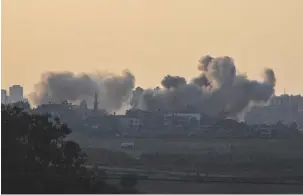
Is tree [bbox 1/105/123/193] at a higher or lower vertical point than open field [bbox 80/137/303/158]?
lower

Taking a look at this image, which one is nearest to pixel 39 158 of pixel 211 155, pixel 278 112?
pixel 211 155

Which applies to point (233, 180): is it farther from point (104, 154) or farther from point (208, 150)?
point (208, 150)

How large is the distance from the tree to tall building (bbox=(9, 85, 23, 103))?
4468 inches

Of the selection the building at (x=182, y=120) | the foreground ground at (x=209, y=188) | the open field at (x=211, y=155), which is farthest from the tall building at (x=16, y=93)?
the foreground ground at (x=209, y=188)

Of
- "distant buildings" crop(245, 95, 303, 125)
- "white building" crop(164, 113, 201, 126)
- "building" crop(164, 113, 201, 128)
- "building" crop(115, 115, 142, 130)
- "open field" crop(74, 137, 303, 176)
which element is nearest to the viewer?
"open field" crop(74, 137, 303, 176)

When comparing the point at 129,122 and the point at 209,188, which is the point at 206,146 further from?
the point at 209,188

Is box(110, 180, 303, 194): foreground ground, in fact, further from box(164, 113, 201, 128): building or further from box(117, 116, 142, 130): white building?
box(117, 116, 142, 130): white building

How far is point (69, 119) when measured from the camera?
97.8 meters

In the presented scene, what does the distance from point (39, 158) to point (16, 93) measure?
11961 centimetres

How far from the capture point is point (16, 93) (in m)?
140

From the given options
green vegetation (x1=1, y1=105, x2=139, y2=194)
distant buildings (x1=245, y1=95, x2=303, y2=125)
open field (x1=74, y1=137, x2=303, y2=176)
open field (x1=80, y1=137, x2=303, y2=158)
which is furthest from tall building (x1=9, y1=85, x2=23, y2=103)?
green vegetation (x1=1, y1=105, x2=139, y2=194)

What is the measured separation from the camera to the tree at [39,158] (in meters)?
18.4

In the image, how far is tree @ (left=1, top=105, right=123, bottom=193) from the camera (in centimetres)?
1842

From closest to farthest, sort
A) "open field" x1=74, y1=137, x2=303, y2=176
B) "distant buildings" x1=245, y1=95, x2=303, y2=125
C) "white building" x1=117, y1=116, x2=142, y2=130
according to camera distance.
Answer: "open field" x1=74, y1=137, x2=303, y2=176 < "white building" x1=117, y1=116, x2=142, y2=130 < "distant buildings" x1=245, y1=95, x2=303, y2=125
